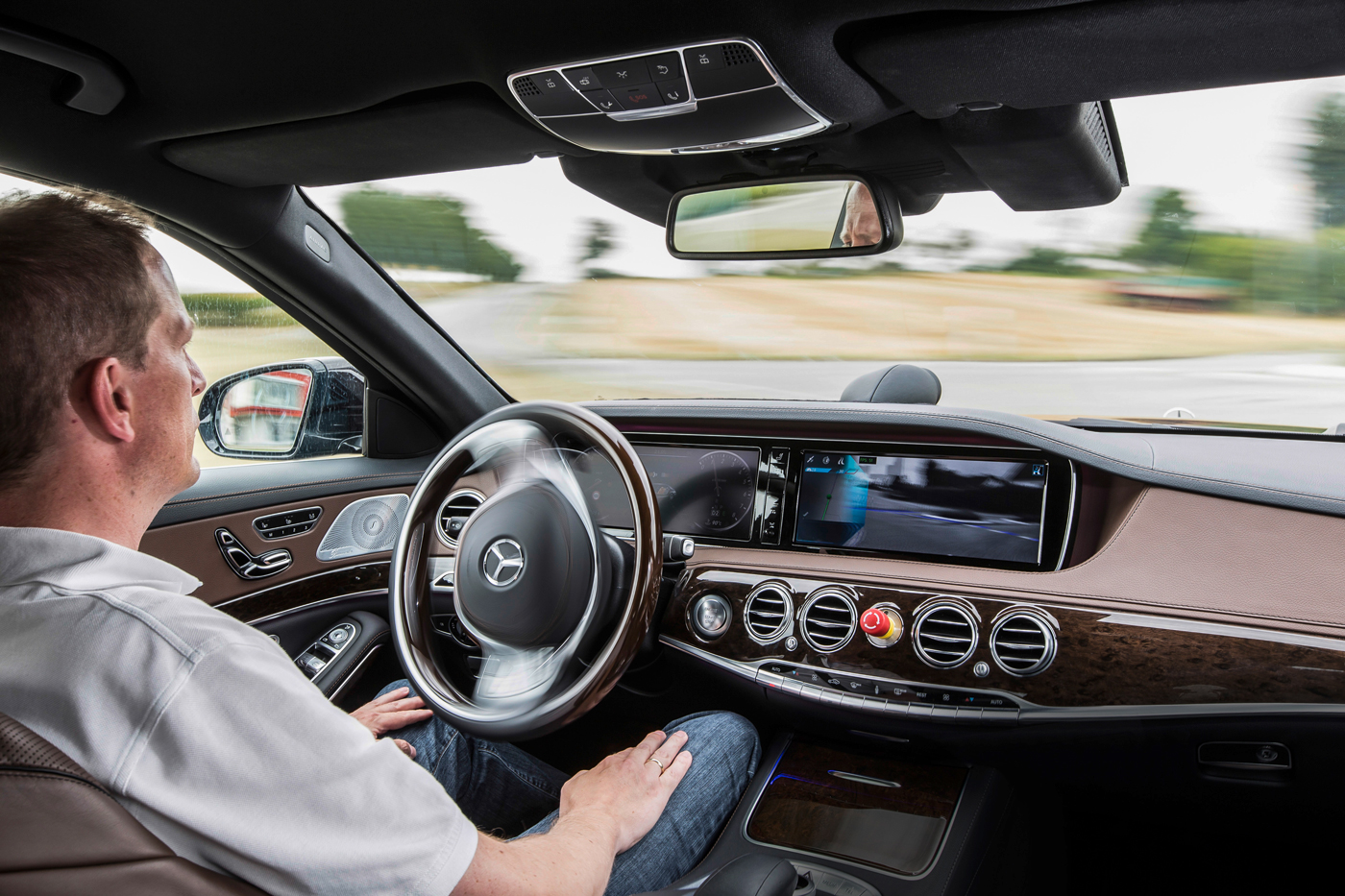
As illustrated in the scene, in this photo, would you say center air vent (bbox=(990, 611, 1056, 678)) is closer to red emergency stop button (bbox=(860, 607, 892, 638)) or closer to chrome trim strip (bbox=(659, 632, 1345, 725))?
chrome trim strip (bbox=(659, 632, 1345, 725))

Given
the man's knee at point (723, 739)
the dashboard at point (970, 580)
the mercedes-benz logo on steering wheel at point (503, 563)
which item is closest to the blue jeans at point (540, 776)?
the man's knee at point (723, 739)

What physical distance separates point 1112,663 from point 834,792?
2.42ft

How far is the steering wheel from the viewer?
6.35ft

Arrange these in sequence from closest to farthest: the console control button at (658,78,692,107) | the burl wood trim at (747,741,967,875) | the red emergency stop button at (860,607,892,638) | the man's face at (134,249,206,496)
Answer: the man's face at (134,249,206,496)
the console control button at (658,78,692,107)
the burl wood trim at (747,741,967,875)
the red emergency stop button at (860,607,892,638)

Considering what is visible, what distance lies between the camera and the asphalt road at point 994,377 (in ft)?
8.36

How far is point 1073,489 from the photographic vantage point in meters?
2.26

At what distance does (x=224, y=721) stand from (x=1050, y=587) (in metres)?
1.81

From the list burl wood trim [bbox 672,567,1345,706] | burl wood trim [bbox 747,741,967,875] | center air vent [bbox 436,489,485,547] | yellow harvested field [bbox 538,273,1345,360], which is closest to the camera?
burl wood trim [bbox 672,567,1345,706]

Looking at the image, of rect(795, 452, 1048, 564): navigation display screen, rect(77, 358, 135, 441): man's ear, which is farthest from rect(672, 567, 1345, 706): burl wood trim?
rect(77, 358, 135, 441): man's ear

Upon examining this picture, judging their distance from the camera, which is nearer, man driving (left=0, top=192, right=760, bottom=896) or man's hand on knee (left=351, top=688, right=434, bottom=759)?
man driving (left=0, top=192, right=760, bottom=896)

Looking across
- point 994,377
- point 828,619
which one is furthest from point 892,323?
point 828,619

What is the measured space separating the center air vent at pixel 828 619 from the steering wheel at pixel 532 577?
56 centimetres

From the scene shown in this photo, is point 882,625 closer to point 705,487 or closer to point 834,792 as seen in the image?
point 834,792

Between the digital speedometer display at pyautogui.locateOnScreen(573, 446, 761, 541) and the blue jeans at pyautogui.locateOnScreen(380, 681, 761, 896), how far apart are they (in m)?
0.56
